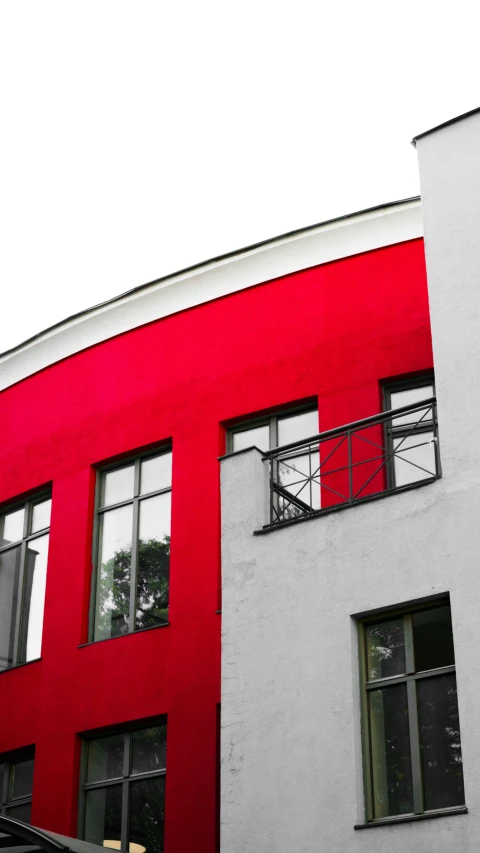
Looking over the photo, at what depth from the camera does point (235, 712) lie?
11195 mm

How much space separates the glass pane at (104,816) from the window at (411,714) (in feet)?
17.4

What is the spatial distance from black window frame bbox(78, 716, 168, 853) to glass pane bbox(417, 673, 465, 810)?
5.04 meters

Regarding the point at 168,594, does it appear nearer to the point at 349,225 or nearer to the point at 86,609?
the point at 86,609

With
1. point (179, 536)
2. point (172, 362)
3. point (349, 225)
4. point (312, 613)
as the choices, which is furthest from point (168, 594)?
point (349, 225)

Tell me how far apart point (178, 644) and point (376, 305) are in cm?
517

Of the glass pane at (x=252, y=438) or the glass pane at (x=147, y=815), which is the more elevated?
the glass pane at (x=252, y=438)

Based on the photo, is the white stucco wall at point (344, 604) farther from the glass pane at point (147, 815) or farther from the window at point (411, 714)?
the glass pane at point (147, 815)

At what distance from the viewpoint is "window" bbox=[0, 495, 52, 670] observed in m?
16.8

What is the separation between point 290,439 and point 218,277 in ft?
9.55

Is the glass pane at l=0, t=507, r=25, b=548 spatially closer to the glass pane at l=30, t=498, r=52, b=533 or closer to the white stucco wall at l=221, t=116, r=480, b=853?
the glass pane at l=30, t=498, r=52, b=533

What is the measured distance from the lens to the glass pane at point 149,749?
1454cm

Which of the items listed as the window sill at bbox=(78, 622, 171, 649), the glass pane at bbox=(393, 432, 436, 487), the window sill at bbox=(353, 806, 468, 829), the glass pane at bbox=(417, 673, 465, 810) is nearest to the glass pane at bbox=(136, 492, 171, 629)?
the window sill at bbox=(78, 622, 171, 649)

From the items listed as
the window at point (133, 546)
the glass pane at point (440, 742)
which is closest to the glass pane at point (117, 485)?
the window at point (133, 546)

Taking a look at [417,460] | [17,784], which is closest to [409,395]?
[417,460]
